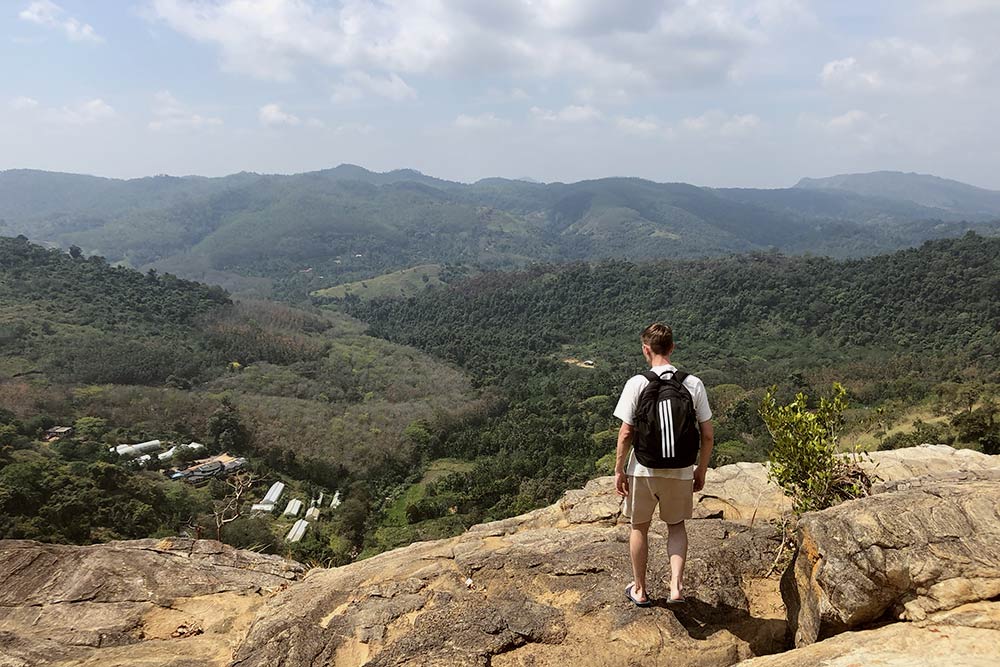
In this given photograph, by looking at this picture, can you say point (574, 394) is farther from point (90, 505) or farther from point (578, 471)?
point (90, 505)

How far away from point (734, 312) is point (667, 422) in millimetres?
106408

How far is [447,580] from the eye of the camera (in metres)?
7.00

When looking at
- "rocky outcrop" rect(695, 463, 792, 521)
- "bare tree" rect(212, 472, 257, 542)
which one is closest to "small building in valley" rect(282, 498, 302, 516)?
"bare tree" rect(212, 472, 257, 542)

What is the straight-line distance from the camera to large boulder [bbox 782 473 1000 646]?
4.39 m

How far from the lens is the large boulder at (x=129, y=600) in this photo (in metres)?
6.50

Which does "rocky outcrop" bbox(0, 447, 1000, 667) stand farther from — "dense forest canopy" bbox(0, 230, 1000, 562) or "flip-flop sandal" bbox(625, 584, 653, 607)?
"dense forest canopy" bbox(0, 230, 1000, 562)

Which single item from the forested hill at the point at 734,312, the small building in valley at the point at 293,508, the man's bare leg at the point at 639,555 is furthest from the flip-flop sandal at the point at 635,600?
the forested hill at the point at 734,312

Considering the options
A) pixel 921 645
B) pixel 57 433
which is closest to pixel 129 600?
pixel 921 645

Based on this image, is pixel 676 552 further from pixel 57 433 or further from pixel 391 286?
pixel 391 286

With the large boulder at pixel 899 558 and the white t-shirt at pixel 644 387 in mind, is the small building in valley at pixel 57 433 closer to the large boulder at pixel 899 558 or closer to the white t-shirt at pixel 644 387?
the white t-shirt at pixel 644 387

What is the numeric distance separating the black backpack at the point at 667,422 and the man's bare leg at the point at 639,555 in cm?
83

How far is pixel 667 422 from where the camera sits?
191 inches

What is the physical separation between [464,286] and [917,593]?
141816 mm

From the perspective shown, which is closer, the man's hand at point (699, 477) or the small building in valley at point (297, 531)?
the man's hand at point (699, 477)
